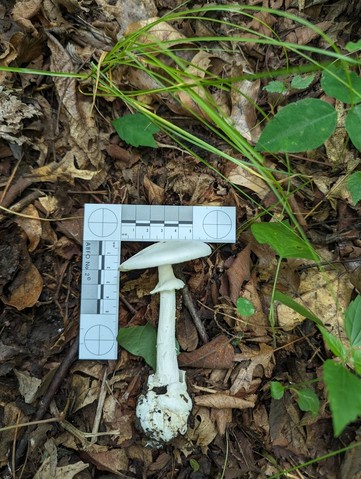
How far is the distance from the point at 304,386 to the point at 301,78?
2.05 meters

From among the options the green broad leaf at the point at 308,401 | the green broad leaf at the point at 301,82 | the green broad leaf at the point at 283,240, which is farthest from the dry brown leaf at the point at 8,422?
the green broad leaf at the point at 301,82

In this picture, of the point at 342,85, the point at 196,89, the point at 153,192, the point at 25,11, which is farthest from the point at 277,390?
the point at 25,11

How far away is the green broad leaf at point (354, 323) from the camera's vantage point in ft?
7.54

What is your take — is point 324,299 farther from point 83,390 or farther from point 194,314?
point 83,390

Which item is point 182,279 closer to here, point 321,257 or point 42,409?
point 321,257

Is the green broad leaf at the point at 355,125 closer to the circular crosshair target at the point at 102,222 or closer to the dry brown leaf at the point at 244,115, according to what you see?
the dry brown leaf at the point at 244,115

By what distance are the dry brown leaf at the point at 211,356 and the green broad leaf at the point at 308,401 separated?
0.49 metres

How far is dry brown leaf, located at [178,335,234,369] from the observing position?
275 cm

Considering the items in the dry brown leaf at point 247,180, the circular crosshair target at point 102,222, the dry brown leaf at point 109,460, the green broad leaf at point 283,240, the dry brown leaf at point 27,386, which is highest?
the dry brown leaf at point 247,180

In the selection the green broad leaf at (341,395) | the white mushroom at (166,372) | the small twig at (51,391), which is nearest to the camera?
the green broad leaf at (341,395)

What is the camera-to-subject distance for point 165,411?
2555 mm

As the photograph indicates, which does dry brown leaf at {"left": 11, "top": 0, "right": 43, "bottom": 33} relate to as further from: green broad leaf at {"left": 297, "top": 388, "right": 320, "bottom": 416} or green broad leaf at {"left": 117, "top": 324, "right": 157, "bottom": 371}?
green broad leaf at {"left": 297, "top": 388, "right": 320, "bottom": 416}

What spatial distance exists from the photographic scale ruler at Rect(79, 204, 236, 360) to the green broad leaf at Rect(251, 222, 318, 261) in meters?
0.33

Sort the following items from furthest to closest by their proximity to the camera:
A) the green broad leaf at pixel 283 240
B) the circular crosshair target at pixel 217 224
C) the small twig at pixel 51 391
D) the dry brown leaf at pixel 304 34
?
the dry brown leaf at pixel 304 34 < the circular crosshair target at pixel 217 224 < the small twig at pixel 51 391 < the green broad leaf at pixel 283 240
